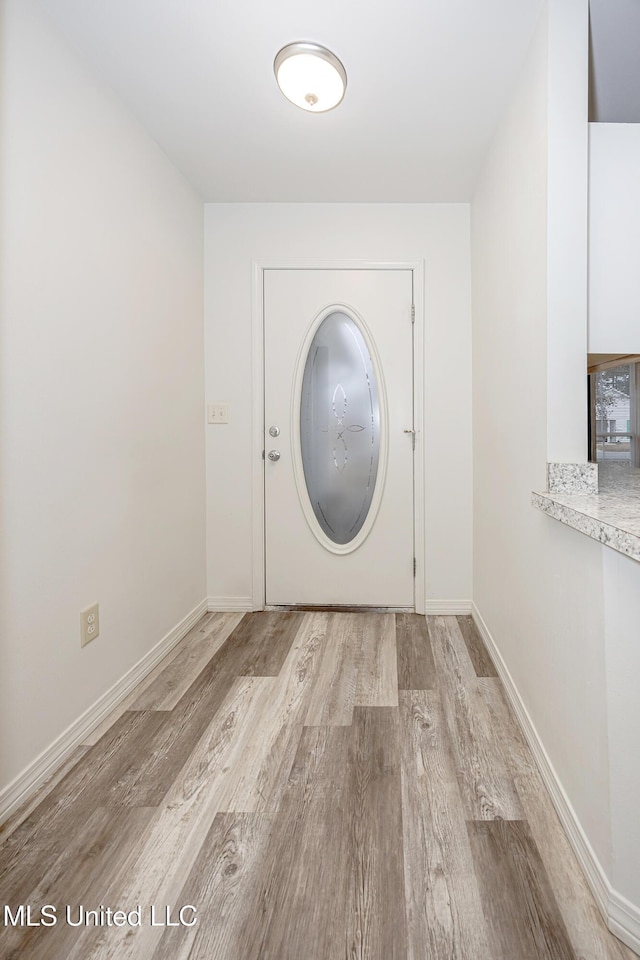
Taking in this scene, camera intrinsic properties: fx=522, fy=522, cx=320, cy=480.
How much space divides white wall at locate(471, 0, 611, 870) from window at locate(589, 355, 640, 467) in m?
0.69

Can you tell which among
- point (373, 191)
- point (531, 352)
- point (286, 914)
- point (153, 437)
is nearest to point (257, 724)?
point (286, 914)

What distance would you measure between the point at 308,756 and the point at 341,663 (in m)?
0.71

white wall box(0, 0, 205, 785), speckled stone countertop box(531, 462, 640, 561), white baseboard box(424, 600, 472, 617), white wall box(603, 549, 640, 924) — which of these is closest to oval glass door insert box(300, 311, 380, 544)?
white baseboard box(424, 600, 472, 617)

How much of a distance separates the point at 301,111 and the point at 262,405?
1429mm

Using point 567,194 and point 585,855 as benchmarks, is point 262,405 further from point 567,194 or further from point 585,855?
point 585,855

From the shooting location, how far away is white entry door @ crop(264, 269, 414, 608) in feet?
9.80

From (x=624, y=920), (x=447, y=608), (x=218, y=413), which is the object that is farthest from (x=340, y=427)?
(x=624, y=920)

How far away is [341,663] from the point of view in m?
2.36

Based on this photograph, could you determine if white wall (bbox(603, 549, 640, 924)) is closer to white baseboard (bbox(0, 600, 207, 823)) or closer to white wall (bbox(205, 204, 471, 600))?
white baseboard (bbox(0, 600, 207, 823))

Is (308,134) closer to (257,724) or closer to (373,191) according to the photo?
(373,191)

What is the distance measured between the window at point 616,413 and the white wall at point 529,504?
69cm

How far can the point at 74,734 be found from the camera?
173cm

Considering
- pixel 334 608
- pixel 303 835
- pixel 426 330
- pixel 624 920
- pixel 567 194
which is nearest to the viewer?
pixel 624 920

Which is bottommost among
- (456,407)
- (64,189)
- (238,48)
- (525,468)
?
(525,468)
